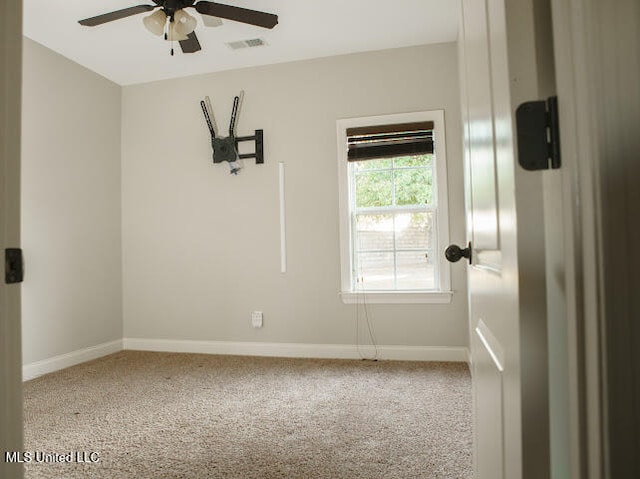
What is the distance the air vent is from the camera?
3.41m

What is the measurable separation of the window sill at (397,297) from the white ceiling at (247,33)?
227 cm

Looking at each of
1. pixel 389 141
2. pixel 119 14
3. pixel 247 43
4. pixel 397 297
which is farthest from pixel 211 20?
pixel 397 297

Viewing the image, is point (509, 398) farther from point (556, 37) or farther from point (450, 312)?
point (450, 312)

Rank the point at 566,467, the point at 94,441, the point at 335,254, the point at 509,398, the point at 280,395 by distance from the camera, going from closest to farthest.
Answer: the point at 566,467 < the point at 509,398 < the point at 94,441 < the point at 280,395 < the point at 335,254

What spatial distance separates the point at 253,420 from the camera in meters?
2.24

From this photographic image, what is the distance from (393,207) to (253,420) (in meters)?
2.18

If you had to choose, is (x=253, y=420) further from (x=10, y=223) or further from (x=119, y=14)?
(x=119, y=14)

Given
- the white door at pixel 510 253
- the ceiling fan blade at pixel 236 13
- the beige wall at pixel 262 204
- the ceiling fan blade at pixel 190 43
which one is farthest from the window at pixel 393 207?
the white door at pixel 510 253

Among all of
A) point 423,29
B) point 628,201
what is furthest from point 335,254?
point 628,201

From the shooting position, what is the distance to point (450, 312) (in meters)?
3.42

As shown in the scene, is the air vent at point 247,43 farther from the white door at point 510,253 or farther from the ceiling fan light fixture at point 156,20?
the white door at point 510,253

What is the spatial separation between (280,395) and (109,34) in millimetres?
3263

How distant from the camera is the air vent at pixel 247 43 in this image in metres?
3.41

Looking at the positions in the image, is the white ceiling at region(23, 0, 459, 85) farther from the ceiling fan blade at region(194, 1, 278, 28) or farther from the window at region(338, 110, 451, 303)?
the window at region(338, 110, 451, 303)
